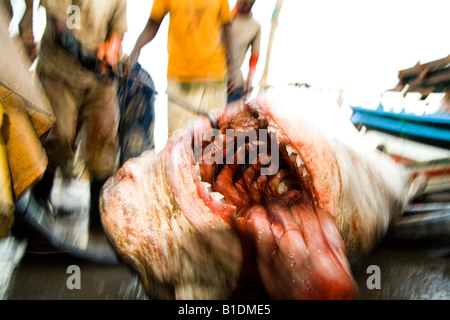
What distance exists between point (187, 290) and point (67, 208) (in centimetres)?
126

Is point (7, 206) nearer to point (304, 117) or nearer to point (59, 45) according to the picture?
point (304, 117)

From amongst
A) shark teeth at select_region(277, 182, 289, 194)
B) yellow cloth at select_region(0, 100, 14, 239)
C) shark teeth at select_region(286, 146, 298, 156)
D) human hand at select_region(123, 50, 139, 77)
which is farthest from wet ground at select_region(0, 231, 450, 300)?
human hand at select_region(123, 50, 139, 77)

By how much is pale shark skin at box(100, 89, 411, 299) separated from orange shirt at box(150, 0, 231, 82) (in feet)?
4.81

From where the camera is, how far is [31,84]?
142cm

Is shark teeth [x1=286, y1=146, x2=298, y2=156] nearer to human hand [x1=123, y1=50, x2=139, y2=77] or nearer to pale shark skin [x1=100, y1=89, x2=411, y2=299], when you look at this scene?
pale shark skin [x1=100, y1=89, x2=411, y2=299]

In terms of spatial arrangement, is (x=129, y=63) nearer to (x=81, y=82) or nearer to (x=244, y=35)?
(x=81, y=82)

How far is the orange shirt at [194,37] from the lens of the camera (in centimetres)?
235

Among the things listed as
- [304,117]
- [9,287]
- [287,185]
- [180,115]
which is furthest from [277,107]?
[180,115]

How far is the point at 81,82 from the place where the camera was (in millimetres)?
2266

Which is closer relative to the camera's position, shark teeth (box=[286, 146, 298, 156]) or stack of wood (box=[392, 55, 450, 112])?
shark teeth (box=[286, 146, 298, 156])

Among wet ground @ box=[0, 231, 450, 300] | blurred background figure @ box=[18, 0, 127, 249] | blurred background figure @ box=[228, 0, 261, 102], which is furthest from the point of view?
blurred background figure @ box=[228, 0, 261, 102]

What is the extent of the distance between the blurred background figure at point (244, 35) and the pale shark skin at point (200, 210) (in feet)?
5.53

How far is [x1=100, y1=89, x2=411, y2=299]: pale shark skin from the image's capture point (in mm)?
1036

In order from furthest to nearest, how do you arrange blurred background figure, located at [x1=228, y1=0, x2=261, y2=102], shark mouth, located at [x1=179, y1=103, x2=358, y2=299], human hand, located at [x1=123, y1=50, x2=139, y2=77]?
blurred background figure, located at [x1=228, y1=0, x2=261, y2=102] < human hand, located at [x1=123, y1=50, x2=139, y2=77] < shark mouth, located at [x1=179, y1=103, x2=358, y2=299]
